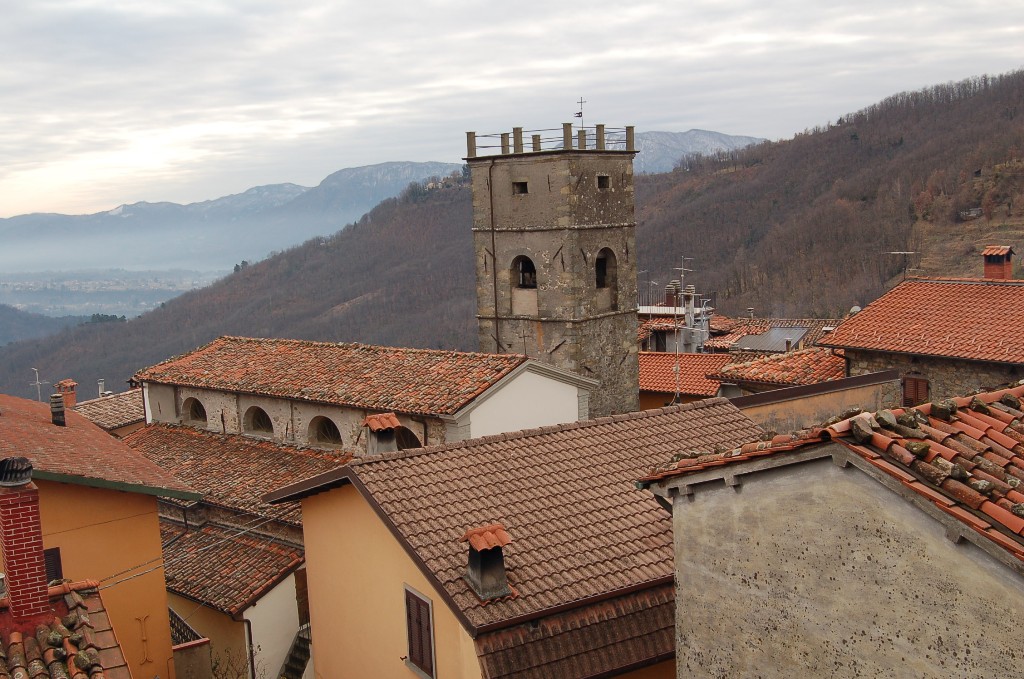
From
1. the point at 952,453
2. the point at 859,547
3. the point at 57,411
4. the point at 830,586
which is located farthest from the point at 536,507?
the point at 57,411

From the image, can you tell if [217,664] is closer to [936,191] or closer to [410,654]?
[410,654]

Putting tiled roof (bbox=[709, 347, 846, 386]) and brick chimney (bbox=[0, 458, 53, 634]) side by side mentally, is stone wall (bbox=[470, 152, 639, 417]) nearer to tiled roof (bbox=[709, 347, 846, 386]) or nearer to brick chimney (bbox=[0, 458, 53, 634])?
tiled roof (bbox=[709, 347, 846, 386])

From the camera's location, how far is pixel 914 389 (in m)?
20.7

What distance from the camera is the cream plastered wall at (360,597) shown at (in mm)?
9773

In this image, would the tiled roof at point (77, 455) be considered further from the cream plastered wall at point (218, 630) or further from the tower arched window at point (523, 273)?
the tower arched window at point (523, 273)

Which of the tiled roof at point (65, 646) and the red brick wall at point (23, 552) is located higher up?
→ the red brick wall at point (23, 552)

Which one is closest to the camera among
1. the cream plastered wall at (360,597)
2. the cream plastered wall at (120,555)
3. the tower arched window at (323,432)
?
the cream plastered wall at (360,597)

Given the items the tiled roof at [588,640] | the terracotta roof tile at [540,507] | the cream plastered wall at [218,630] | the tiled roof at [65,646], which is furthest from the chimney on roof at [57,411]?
the tiled roof at [588,640]

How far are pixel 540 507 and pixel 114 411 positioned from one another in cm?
2249

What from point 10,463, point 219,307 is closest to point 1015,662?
point 10,463

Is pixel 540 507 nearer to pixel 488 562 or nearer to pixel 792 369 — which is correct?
pixel 488 562

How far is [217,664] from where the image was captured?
572 inches

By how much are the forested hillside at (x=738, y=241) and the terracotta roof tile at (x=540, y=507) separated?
51211 millimetres

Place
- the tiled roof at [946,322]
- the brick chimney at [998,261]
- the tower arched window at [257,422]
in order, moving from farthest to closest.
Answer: the brick chimney at [998,261]
the tower arched window at [257,422]
the tiled roof at [946,322]
